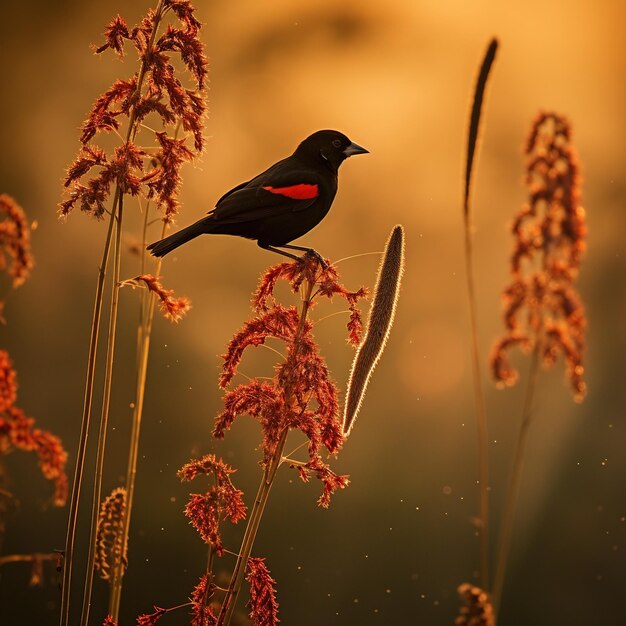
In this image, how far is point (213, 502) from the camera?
1473 mm

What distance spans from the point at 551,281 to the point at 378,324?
0.96ft

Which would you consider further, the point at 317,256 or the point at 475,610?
the point at 317,256

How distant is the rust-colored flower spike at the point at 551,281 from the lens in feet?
4.40

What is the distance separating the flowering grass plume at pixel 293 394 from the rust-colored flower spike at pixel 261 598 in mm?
159

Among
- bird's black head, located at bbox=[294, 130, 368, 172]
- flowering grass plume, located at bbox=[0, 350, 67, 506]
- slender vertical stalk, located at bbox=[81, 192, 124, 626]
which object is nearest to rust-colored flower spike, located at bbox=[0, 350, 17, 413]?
flowering grass plume, located at bbox=[0, 350, 67, 506]

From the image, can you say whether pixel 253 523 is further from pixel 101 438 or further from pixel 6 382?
pixel 6 382

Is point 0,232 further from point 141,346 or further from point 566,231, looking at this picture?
point 566,231

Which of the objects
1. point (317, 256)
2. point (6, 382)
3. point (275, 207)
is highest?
point (275, 207)

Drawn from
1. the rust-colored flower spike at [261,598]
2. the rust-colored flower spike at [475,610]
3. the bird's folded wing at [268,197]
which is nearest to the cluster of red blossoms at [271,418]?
the rust-colored flower spike at [261,598]

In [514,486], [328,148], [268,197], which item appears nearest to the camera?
[514,486]

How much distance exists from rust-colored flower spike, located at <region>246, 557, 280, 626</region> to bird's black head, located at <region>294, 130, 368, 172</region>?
105 cm

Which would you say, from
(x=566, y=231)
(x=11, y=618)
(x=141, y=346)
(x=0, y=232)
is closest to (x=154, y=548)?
(x=11, y=618)

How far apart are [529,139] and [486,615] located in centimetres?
73

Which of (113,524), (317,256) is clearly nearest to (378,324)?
(317,256)
